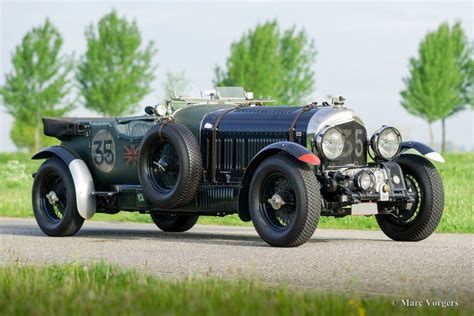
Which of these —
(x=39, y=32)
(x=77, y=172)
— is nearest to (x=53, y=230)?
(x=77, y=172)

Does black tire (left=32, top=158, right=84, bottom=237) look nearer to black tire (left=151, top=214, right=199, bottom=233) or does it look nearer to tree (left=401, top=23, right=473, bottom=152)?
black tire (left=151, top=214, right=199, bottom=233)

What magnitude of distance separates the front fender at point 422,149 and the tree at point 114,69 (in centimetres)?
3913

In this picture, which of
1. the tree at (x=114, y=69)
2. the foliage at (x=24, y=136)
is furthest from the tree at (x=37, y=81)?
the foliage at (x=24, y=136)

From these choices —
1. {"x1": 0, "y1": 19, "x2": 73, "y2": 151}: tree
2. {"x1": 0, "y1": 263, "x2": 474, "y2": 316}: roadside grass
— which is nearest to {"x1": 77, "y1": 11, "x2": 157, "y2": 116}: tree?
{"x1": 0, "y1": 19, "x2": 73, "y2": 151}: tree

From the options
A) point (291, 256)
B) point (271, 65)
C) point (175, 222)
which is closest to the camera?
point (291, 256)

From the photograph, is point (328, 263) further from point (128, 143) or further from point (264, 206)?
point (128, 143)

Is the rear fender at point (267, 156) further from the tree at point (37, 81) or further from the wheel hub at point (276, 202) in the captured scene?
the tree at point (37, 81)

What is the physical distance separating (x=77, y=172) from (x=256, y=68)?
36657 mm

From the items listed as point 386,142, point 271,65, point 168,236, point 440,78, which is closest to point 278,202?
point 386,142

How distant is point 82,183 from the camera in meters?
12.7

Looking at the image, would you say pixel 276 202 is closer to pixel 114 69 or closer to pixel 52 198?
pixel 52 198

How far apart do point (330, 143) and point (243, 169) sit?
1.26m

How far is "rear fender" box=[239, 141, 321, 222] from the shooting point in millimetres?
10383

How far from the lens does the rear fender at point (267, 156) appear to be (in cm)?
A: 1038
